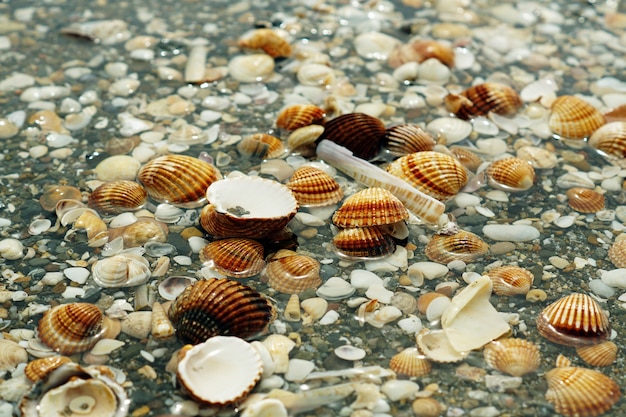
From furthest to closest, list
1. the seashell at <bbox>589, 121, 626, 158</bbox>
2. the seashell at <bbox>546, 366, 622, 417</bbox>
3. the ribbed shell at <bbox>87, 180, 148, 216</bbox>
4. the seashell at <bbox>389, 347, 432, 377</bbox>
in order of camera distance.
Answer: the seashell at <bbox>589, 121, 626, 158</bbox>, the ribbed shell at <bbox>87, 180, 148, 216</bbox>, the seashell at <bbox>389, 347, 432, 377</bbox>, the seashell at <bbox>546, 366, 622, 417</bbox>

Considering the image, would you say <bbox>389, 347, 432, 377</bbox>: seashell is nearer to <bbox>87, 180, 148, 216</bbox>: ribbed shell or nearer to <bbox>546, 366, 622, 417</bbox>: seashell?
<bbox>546, 366, 622, 417</bbox>: seashell

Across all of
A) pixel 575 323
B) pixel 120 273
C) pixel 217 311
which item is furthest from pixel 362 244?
pixel 120 273

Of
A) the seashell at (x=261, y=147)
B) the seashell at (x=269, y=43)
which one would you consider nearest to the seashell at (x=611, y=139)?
the seashell at (x=261, y=147)

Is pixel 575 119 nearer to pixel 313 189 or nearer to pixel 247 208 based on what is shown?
pixel 313 189

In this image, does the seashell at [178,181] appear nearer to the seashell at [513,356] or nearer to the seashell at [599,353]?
the seashell at [513,356]

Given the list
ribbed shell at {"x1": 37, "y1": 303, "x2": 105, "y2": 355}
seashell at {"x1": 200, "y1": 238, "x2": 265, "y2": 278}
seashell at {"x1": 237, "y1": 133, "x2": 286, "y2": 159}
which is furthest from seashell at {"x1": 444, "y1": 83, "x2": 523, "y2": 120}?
ribbed shell at {"x1": 37, "y1": 303, "x2": 105, "y2": 355}

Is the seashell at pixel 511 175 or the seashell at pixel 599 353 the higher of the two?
the seashell at pixel 511 175
